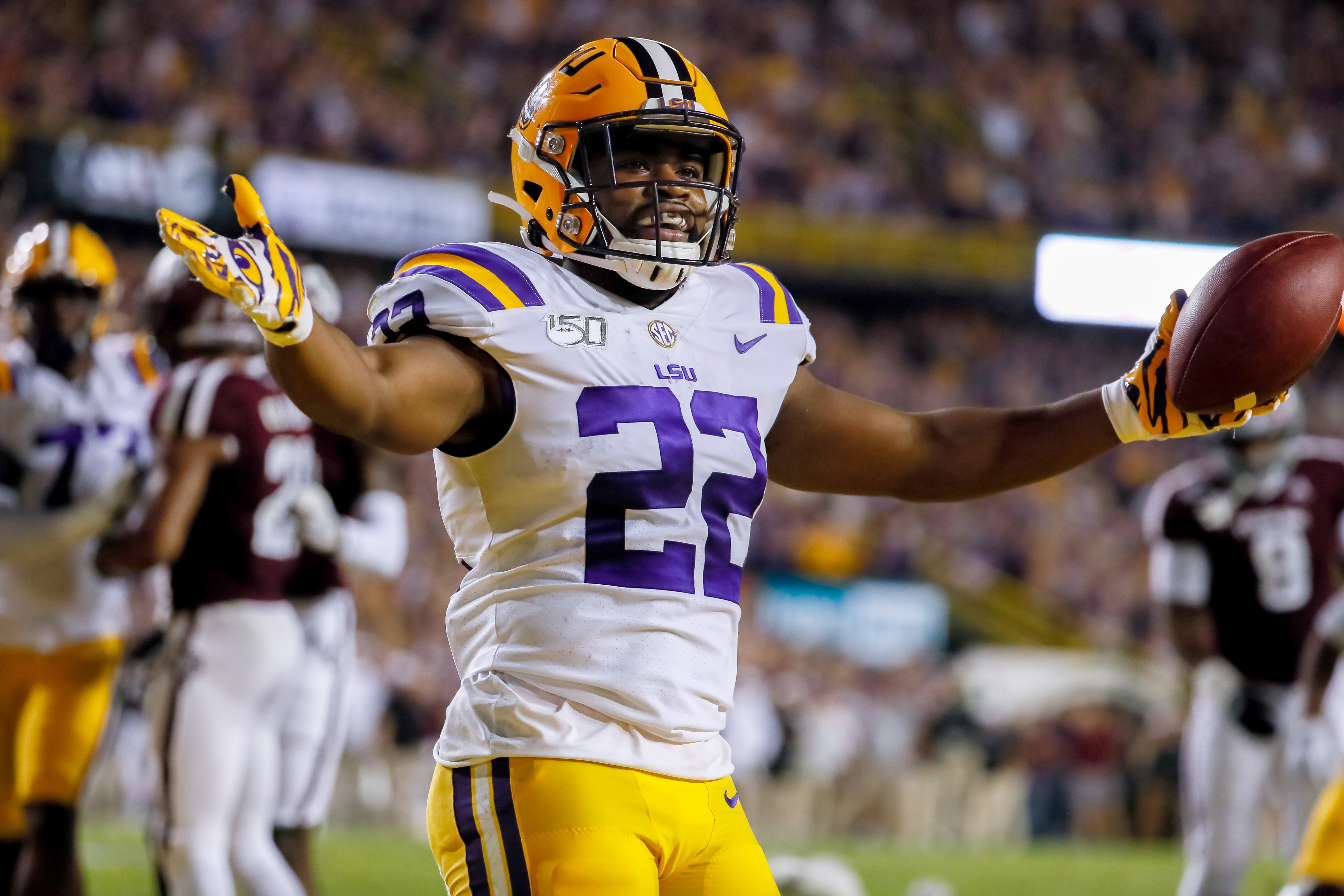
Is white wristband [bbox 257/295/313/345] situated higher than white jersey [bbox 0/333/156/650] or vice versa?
white wristband [bbox 257/295/313/345]

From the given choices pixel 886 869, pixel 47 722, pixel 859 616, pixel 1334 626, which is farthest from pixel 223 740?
pixel 859 616

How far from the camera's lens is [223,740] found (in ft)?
11.9

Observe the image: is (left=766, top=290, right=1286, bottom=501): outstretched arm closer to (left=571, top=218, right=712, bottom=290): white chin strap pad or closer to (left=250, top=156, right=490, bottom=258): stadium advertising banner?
(left=571, top=218, right=712, bottom=290): white chin strap pad

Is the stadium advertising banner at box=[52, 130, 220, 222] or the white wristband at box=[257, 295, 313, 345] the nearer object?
the white wristband at box=[257, 295, 313, 345]

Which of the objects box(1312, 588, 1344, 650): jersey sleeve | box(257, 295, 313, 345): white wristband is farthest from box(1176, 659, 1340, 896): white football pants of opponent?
box(257, 295, 313, 345): white wristband

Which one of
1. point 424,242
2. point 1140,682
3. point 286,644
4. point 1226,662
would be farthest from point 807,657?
point 286,644

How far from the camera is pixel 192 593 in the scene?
3785mm

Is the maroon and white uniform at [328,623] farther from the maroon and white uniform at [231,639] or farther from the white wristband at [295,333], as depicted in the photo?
the white wristband at [295,333]

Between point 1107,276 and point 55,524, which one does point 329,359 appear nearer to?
point 55,524

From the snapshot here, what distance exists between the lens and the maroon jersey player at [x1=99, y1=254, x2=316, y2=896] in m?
3.57

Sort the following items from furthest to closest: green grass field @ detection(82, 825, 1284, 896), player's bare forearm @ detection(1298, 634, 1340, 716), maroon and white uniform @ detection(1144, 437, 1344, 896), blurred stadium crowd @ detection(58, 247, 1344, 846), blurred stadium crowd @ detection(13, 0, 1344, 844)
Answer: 1. blurred stadium crowd @ detection(13, 0, 1344, 844)
2. blurred stadium crowd @ detection(58, 247, 1344, 846)
3. green grass field @ detection(82, 825, 1284, 896)
4. maroon and white uniform @ detection(1144, 437, 1344, 896)
5. player's bare forearm @ detection(1298, 634, 1340, 716)

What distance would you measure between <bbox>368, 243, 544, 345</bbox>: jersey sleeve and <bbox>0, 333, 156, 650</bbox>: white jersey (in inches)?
89.2

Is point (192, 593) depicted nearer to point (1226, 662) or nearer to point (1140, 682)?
point (1226, 662)

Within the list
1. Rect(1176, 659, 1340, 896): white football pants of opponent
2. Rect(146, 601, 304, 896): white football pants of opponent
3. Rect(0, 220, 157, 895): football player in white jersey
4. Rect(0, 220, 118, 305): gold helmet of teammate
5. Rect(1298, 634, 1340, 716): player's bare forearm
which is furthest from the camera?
Rect(1176, 659, 1340, 896): white football pants of opponent
